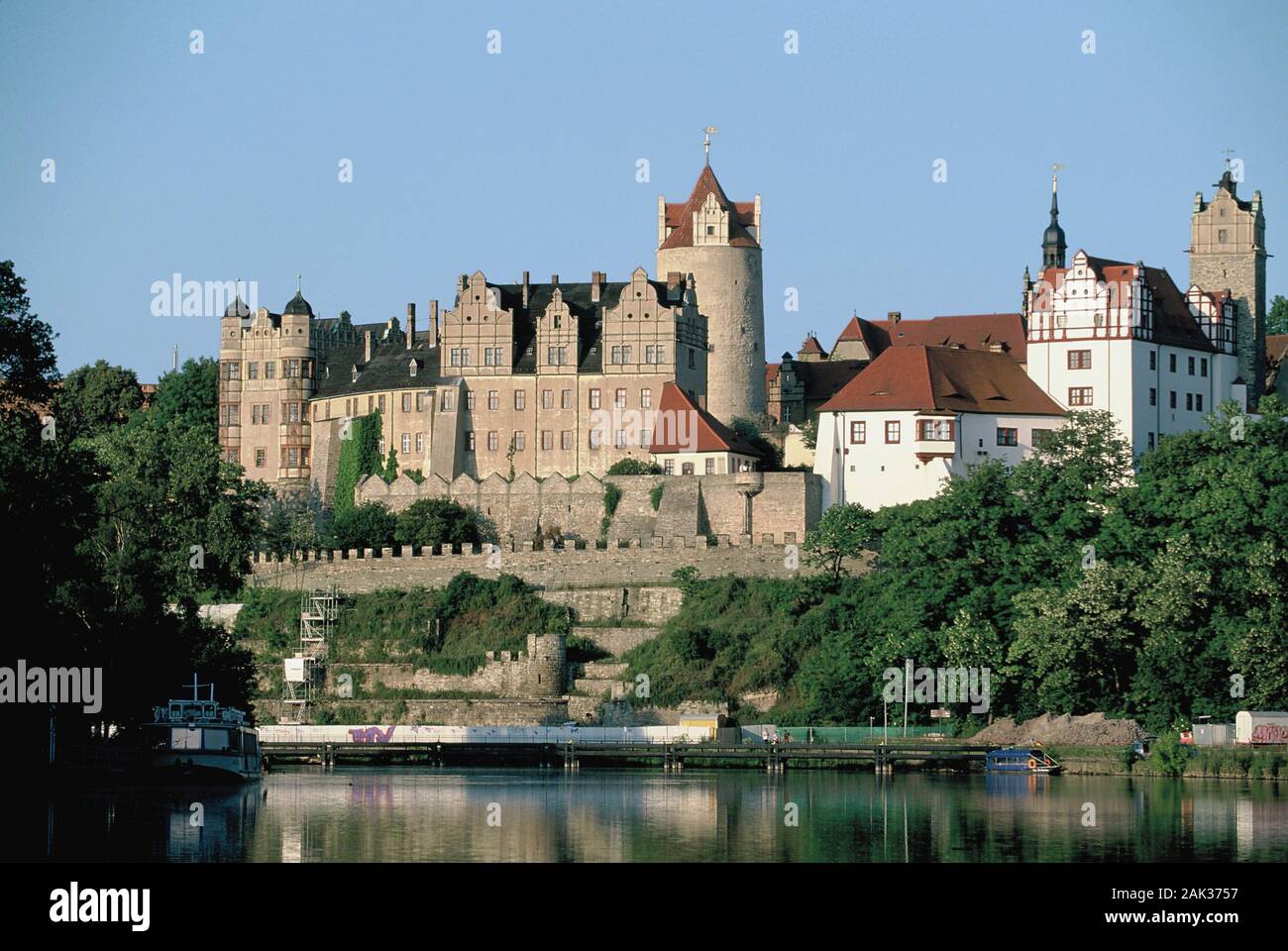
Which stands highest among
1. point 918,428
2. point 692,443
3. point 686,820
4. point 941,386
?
point 941,386

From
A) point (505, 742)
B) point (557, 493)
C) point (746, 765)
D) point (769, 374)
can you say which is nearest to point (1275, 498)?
point (746, 765)

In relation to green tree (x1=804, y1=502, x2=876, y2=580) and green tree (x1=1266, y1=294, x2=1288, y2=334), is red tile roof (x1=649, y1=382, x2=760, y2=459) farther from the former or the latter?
green tree (x1=1266, y1=294, x2=1288, y2=334)

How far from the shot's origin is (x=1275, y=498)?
72.1 m

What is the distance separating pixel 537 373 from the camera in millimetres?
101938

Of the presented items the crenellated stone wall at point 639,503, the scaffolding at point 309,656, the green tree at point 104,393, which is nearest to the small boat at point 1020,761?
the crenellated stone wall at point 639,503

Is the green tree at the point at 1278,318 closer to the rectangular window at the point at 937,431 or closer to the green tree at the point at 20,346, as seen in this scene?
the rectangular window at the point at 937,431

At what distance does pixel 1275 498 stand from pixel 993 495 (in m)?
9.57

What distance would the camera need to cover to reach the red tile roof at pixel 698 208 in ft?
361

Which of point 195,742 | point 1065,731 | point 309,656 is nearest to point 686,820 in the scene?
point 195,742

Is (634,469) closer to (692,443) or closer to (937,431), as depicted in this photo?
(692,443)

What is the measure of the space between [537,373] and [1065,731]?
1426 inches

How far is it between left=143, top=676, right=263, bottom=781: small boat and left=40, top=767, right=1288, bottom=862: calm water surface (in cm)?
68

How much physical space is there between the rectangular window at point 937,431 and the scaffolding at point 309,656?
2096cm
